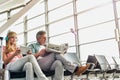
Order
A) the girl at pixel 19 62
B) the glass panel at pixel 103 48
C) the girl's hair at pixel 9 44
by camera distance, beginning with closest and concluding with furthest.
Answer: the girl at pixel 19 62, the girl's hair at pixel 9 44, the glass panel at pixel 103 48

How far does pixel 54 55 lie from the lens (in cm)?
263

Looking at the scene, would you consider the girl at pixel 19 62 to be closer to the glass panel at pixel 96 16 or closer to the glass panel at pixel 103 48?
the glass panel at pixel 103 48

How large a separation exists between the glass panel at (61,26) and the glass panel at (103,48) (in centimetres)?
90

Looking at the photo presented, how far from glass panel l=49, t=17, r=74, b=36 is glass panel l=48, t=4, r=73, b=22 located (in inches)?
8.1

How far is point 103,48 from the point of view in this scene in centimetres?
632

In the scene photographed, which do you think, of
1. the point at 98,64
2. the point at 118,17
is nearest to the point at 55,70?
the point at 98,64

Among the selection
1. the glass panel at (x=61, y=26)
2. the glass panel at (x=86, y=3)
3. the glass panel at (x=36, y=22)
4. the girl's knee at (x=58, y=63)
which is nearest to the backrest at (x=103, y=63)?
the girl's knee at (x=58, y=63)

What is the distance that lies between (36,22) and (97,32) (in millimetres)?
2831

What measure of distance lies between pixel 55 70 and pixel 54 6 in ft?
18.0

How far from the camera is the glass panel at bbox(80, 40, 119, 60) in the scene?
611 cm

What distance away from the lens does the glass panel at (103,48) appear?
20.0 ft

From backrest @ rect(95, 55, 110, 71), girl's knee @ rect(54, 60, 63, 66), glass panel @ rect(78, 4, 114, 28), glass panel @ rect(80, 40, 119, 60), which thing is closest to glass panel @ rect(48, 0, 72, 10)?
glass panel @ rect(78, 4, 114, 28)

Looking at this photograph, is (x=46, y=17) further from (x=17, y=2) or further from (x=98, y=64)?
(x=98, y=64)

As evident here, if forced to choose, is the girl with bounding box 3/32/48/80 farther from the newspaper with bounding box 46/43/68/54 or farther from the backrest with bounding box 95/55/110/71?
the backrest with bounding box 95/55/110/71
